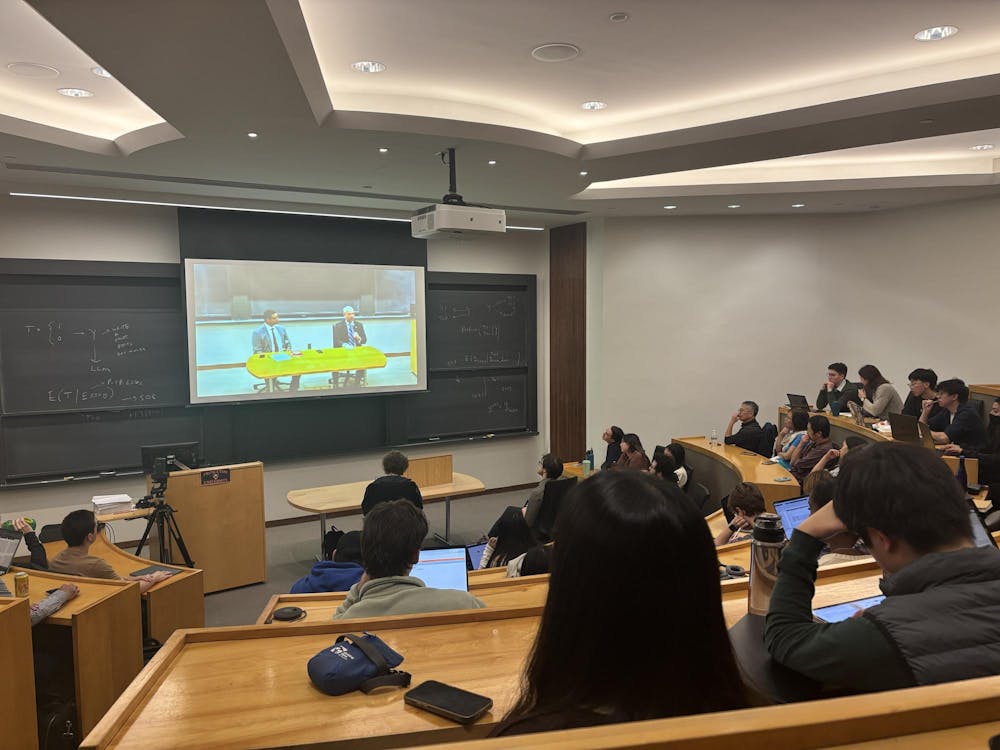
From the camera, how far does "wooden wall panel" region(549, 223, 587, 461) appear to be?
8016 millimetres

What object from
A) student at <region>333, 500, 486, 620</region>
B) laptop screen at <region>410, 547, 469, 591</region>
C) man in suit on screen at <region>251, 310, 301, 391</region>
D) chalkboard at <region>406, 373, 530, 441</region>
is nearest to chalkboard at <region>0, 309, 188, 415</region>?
man in suit on screen at <region>251, 310, 301, 391</region>

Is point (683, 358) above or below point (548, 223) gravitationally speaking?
below

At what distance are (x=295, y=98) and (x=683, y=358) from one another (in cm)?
566

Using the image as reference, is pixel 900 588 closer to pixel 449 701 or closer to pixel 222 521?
pixel 449 701

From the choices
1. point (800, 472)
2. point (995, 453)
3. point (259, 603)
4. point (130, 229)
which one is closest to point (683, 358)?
point (800, 472)

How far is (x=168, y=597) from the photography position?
160 inches

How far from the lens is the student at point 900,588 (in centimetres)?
106

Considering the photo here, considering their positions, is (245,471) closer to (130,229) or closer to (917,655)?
(130,229)

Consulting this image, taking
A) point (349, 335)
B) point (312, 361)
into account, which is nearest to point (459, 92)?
point (349, 335)

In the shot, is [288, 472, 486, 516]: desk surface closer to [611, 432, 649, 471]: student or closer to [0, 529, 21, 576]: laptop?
[611, 432, 649, 471]: student

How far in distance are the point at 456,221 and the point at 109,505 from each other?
3.53 meters

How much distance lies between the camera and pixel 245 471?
18.1ft

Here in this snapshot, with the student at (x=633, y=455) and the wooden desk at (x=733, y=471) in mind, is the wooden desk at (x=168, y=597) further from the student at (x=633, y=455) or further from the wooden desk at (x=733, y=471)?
the wooden desk at (x=733, y=471)

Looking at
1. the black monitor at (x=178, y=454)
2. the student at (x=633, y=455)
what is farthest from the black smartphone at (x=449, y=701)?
the student at (x=633, y=455)
